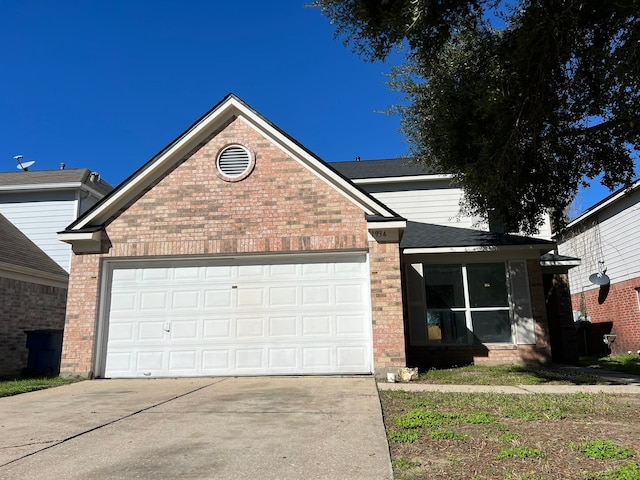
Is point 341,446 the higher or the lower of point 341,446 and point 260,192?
the lower

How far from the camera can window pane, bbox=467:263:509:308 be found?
11.9 metres

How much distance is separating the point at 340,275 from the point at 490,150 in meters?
3.86

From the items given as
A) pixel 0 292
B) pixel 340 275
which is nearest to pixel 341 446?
pixel 340 275

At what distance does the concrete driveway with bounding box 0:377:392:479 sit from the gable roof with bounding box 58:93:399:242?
3750mm

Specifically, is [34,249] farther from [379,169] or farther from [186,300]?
[379,169]

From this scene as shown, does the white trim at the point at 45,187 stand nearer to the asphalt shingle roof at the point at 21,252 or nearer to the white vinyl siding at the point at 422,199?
the asphalt shingle roof at the point at 21,252

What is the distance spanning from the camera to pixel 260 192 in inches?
400

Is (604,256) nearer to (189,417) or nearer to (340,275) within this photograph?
(340,275)

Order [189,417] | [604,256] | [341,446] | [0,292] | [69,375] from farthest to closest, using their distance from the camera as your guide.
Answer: [604,256] → [0,292] → [69,375] → [189,417] → [341,446]

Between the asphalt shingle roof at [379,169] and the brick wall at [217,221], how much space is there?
5503 millimetres

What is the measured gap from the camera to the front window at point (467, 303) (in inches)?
462

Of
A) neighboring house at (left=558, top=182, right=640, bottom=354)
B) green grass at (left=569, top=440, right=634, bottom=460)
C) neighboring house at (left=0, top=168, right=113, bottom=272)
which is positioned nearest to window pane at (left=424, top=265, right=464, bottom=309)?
neighboring house at (left=558, top=182, right=640, bottom=354)

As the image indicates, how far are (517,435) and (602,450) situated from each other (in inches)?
29.9

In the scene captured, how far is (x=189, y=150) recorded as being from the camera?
10484mm
